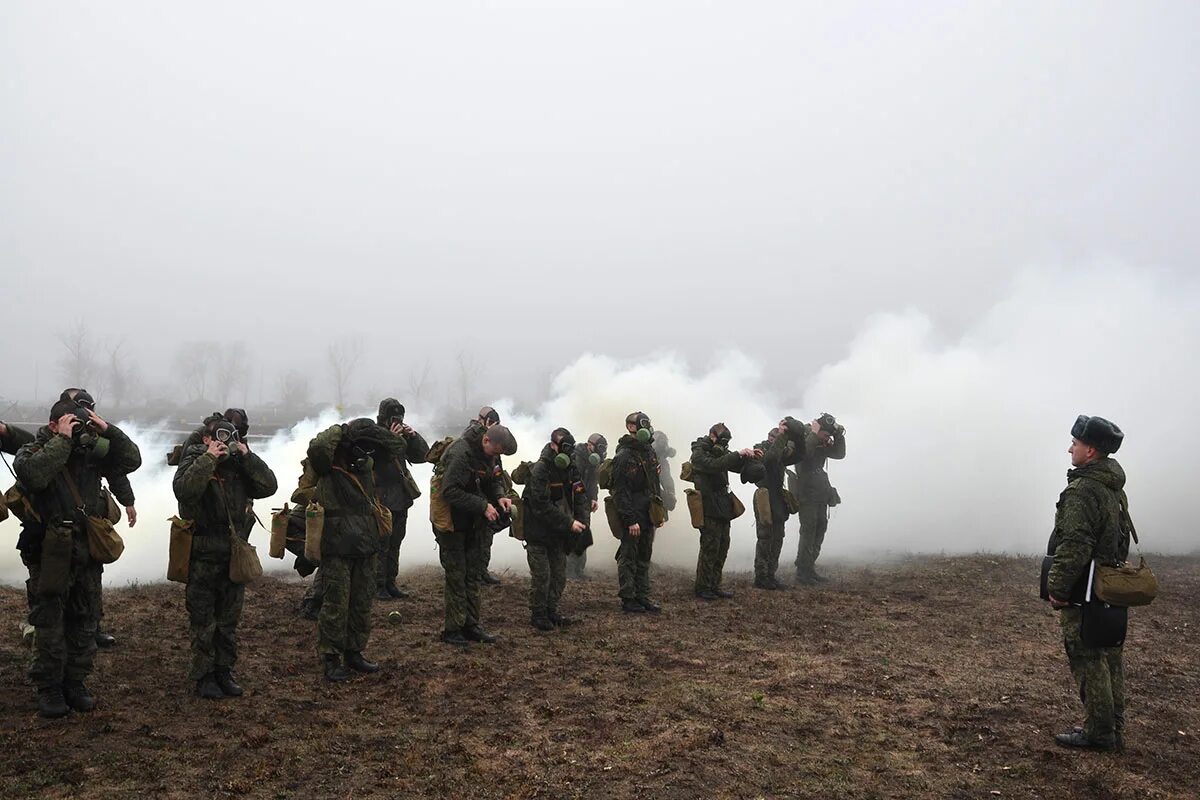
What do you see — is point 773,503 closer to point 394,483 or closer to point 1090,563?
point 394,483

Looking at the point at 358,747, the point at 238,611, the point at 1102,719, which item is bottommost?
the point at 358,747

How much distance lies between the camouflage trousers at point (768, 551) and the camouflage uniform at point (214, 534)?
7.97 metres

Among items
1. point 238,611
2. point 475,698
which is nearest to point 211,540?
point 238,611

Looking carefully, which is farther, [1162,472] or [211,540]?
[1162,472]

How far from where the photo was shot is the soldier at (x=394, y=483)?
34.7 ft

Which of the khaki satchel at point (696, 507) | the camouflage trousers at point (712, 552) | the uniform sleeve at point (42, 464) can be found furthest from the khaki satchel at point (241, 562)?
the camouflage trousers at point (712, 552)

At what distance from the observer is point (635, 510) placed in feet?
35.4

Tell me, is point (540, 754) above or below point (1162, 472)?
below

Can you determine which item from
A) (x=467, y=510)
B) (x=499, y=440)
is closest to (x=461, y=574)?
(x=467, y=510)

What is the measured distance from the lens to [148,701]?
21.8 feet

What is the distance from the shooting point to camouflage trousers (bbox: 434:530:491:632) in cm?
860

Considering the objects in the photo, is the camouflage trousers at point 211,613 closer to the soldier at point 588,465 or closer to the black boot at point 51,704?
the black boot at point 51,704

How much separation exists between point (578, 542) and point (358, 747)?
14.3ft

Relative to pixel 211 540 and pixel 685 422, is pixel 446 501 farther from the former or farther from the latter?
pixel 685 422
